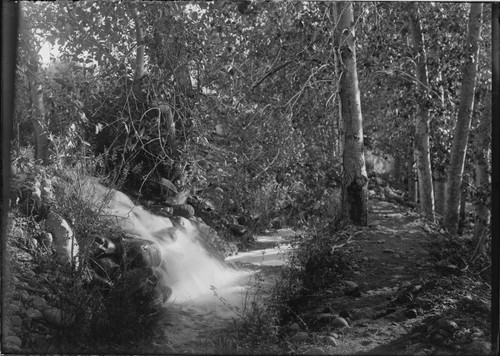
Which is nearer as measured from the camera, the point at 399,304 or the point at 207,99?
the point at 399,304

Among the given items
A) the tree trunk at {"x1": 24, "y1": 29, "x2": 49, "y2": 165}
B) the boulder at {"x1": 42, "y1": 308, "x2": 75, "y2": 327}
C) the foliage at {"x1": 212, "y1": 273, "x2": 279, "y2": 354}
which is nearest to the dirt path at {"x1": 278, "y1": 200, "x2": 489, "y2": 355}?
the foliage at {"x1": 212, "y1": 273, "x2": 279, "y2": 354}

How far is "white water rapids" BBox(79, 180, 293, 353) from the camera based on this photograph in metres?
3.04

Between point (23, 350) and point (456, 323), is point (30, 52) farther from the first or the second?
point (456, 323)

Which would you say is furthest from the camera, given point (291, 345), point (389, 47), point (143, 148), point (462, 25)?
point (389, 47)

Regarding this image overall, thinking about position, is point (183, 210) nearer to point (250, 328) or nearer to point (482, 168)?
point (250, 328)

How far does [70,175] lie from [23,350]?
1.07 m

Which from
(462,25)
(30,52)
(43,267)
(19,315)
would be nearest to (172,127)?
(30,52)

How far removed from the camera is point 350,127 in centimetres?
368

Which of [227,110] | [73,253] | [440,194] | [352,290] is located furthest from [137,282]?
[440,194]

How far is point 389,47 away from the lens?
4277 mm

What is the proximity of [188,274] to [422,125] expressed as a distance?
9.48ft

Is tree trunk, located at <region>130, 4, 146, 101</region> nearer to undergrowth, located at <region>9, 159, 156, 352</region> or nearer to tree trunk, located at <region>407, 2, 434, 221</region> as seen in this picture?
undergrowth, located at <region>9, 159, 156, 352</region>

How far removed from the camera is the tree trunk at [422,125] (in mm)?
4305

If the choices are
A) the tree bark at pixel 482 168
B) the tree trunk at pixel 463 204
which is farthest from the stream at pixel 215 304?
the tree trunk at pixel 463 204
